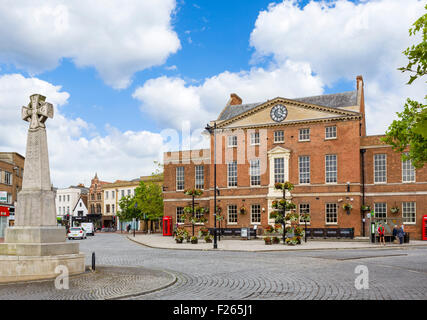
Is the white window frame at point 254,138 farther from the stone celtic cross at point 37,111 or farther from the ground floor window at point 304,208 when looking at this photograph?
the stone celtic cross at point 37,111

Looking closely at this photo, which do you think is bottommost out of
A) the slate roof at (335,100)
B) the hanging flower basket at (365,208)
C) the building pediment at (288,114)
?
the hanging flower basket at (365,208)

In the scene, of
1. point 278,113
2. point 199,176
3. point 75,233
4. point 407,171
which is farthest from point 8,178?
point 407,171

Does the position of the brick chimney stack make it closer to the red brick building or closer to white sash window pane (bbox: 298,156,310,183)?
the red brick building

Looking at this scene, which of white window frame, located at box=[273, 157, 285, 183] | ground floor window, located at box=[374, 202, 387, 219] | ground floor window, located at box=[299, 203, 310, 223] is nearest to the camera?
ground floor window, located at box=[374, 202, 387, 219]

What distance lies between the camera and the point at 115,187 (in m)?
90.1

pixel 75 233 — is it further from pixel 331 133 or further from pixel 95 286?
pixel 95 286

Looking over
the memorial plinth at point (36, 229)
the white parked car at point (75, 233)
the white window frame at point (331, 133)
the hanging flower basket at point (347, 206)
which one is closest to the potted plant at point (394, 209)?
the hanging flower basket at point (347, 206)

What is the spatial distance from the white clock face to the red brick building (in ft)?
0.33

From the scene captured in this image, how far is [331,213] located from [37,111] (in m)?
31.5

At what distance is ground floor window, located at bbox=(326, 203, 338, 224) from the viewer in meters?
39.6

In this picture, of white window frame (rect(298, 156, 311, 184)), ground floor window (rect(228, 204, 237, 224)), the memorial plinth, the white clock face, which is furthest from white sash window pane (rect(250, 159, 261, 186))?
the memorial plinth

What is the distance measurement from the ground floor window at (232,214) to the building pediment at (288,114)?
331 inches

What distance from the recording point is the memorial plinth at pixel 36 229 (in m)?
12.4

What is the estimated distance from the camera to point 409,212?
37.7 metres
